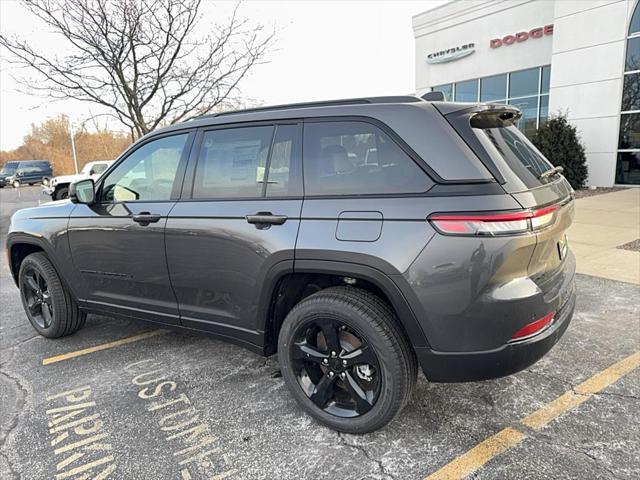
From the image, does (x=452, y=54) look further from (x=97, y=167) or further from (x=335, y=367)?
(x=335, y=367)

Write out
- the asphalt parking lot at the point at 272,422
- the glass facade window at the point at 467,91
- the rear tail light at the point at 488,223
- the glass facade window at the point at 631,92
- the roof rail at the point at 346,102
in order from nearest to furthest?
1. the rear tail light at the point at 488,223
2. the asphalt parking lot at the point at 272,422
3. the roof rail at the point at 346,102
4. the glass facade window at the point at 631,92
5. the glass facade window at the point at 467,91

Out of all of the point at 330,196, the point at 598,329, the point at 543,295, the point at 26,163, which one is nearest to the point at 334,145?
the point at 330,196

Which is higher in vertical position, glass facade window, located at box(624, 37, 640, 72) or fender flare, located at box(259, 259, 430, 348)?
glass facade window, located at box(624, 37, 640, 72)

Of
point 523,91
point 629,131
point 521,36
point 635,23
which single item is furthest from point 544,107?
point 635,23

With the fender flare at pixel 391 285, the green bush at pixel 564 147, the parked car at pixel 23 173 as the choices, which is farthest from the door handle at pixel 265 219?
the parked car at pixel 23 173

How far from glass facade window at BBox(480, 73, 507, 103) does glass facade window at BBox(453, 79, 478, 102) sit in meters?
0.33

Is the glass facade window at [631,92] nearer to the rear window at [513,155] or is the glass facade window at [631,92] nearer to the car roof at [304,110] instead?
the rear window at [513,155]

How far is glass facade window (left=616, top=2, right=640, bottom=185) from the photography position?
12414mm

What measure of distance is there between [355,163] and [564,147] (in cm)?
1286

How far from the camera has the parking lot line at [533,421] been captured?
232 centimetres

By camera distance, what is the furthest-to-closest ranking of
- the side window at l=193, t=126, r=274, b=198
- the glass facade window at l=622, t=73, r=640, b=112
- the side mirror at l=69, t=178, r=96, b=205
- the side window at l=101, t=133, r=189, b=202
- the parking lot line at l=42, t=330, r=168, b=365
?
the glass facade window at l=622, t=73, r=640, b=112 → the parking lot line at l=42, t=330, r=168, b=365 → the side mirror at l=69, t=178, r=96, b=205 → the side window at l=101, t=133, r=189, b=202 → the side window at l=193, t=126, r=274, b=198

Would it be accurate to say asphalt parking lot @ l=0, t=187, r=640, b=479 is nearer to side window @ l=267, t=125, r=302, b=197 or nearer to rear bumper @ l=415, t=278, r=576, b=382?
rear bumper @ l=415, t=278, r=576, b=382

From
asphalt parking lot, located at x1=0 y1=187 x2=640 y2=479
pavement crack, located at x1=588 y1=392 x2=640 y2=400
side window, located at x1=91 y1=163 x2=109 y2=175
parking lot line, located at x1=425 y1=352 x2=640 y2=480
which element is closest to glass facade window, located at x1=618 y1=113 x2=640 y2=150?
asphalt parking lot, located at x1=0 y1=187 x2=640 y2=479

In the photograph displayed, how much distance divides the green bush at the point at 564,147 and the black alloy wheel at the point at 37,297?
13.1 meters
